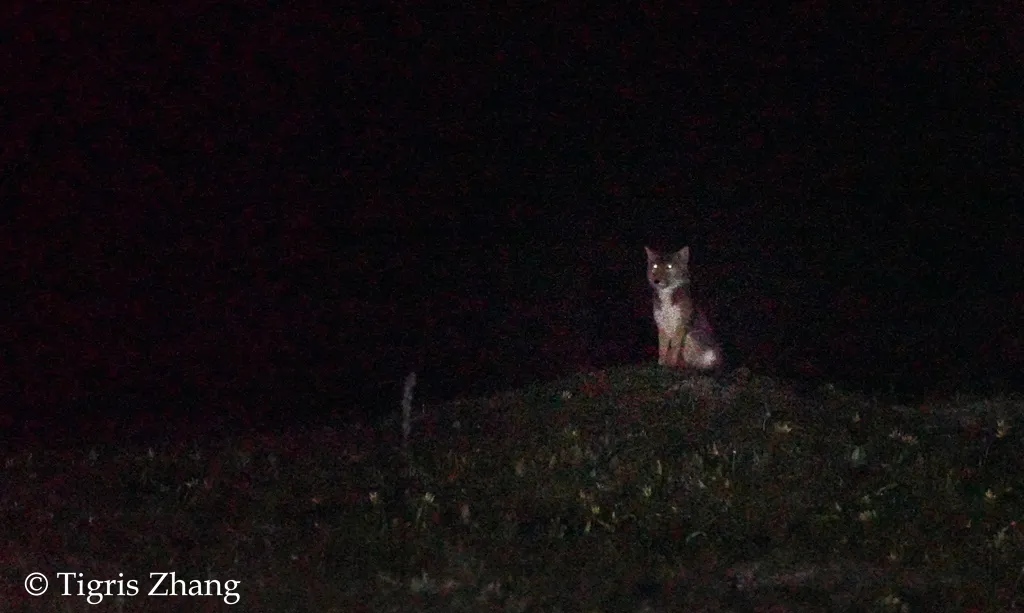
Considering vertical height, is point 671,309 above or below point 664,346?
above

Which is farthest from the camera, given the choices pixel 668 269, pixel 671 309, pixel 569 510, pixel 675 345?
pixel 675 345

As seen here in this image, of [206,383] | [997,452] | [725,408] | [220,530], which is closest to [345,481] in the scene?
[220,530]

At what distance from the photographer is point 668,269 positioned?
1017cm

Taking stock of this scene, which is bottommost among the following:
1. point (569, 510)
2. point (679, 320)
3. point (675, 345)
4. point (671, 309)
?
point (569, 510)

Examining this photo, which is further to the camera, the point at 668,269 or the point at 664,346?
the point at 664,346

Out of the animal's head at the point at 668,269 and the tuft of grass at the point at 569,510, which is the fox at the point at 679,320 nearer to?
the animal's head at the point at 668,269

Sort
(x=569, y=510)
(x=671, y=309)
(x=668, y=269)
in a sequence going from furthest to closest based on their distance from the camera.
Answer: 1. (x=671, y=309)
2. (x=668, y=269)
3. (x=569, y=510)

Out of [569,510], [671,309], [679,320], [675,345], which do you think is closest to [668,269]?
[671,309]

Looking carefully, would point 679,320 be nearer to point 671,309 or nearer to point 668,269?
point 671,309

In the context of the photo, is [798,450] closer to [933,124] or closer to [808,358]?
[808,358]

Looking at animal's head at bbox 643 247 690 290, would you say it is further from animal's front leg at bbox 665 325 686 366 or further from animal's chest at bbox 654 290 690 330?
animal's front leg at bbox 665 325 686 366

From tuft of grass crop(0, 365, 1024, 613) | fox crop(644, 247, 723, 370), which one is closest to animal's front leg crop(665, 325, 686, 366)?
fox crop(644, 247, 723, 370)

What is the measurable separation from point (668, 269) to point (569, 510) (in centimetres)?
344

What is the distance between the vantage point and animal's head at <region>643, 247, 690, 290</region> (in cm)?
1016
